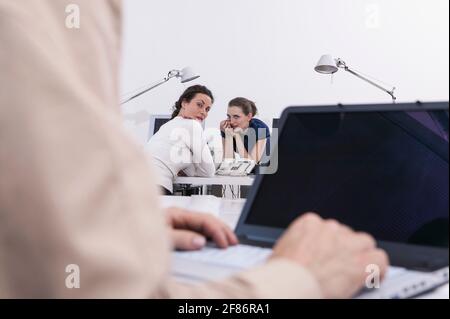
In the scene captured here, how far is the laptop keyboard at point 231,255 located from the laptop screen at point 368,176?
0.06m

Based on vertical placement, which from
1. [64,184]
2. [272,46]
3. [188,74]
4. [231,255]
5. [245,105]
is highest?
[272,46]

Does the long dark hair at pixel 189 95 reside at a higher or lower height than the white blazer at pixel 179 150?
higher

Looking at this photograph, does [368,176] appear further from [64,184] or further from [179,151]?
[179,151]

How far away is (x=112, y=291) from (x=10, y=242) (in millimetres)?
77

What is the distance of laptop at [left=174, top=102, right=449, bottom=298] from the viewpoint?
511 millimetres

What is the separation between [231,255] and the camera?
562mm

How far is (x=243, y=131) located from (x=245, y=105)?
23cm

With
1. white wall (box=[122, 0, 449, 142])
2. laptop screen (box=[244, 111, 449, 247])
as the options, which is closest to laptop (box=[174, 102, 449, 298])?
laptop screen (box=[244, 111, 449, 247])

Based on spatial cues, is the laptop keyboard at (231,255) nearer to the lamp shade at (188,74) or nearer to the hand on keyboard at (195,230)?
the hand on keyboard at (195,230)

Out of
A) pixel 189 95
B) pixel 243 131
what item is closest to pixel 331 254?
pixel 189 95

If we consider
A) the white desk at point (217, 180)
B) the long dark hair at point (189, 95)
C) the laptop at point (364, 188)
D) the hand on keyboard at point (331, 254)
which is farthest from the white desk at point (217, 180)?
the hand on keyboard at point (331, 254)

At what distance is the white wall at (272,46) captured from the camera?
12.0 feet

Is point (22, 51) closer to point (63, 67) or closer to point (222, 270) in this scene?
point (63, 67)
